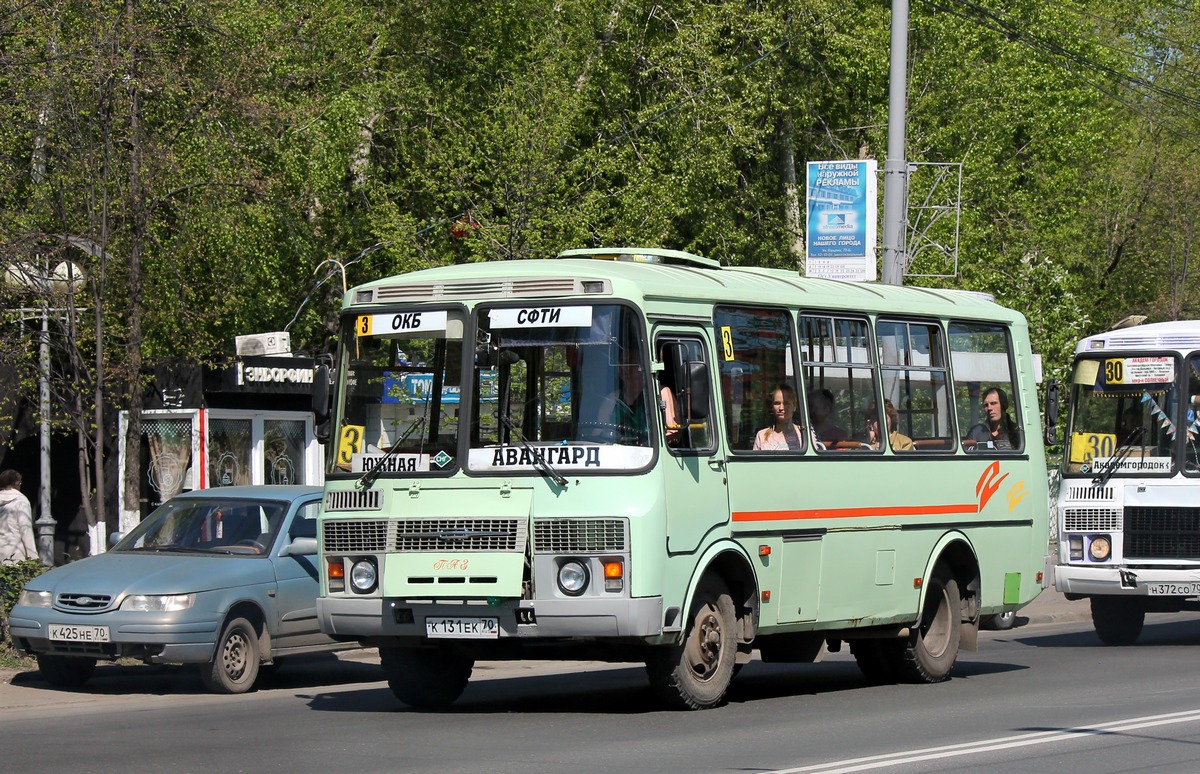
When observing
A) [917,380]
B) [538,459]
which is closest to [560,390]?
[538,459]

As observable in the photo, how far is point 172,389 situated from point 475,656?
14864mm

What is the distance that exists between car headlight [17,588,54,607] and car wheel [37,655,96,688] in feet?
1.75

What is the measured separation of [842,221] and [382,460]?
12343 millimetres

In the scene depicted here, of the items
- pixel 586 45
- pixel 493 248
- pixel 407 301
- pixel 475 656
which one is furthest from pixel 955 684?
pixel 586 45

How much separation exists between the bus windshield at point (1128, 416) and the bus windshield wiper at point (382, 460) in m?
9.71

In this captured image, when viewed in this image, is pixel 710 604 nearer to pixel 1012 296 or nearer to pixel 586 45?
pixel 586 45

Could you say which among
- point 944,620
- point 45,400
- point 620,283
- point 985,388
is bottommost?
point 944,620

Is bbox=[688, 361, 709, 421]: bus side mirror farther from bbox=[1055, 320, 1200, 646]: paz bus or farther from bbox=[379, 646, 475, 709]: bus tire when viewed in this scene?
bbox=[1055, 320, 1200, 646]: paz bus

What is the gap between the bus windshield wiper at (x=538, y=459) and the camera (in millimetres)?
11219

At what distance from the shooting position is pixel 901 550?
1406 cm

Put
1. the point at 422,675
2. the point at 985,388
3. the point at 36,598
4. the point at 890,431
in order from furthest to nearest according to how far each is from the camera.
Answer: the point at 985,388 < the point at 890,431 < the point at 36,598 < the point at 422,675

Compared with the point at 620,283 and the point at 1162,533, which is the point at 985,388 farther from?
the point at 620,283

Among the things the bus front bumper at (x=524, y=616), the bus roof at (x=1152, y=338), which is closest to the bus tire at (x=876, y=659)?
the bus front bumper at (x=524, y=616)

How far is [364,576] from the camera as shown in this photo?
1170cm
